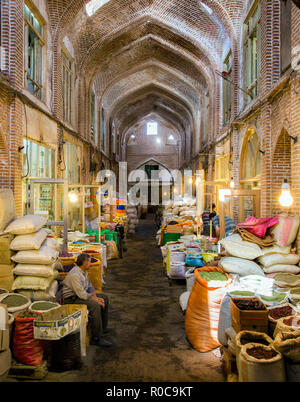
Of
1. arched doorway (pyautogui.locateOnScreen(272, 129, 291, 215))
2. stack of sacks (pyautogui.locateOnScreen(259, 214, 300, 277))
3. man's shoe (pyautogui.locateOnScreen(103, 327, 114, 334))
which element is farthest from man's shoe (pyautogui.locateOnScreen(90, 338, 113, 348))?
arched doorway (pyautogui.locateOnScreen(272, 129, 291, 215))

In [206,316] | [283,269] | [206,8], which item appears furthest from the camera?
[206,8]

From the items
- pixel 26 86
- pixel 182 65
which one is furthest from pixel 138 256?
pixel 182 65

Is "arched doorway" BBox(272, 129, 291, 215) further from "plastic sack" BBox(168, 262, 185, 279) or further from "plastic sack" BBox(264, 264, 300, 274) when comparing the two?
"plastic sack" BBox(168, 262, 185, 279)

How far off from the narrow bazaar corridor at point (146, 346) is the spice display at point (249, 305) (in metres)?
0.85

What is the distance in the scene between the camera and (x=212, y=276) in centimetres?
505

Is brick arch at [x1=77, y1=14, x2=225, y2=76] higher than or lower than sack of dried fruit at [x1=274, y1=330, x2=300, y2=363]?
higher

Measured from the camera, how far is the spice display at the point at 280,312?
3.76 m

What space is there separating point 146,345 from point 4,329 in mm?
1983

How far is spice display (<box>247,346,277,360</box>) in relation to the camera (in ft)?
9.99

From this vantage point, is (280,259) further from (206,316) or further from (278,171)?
(278,171)

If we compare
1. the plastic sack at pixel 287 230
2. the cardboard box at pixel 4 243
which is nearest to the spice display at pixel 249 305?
the plastic sack at pixel 287 230

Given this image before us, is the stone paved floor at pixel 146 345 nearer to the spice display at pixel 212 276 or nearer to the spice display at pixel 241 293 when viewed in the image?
the spice display at pixel 241 293

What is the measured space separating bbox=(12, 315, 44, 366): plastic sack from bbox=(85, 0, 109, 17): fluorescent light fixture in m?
10.8

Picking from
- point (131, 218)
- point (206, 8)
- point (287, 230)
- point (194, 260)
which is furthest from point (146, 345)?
point (131, 218)
